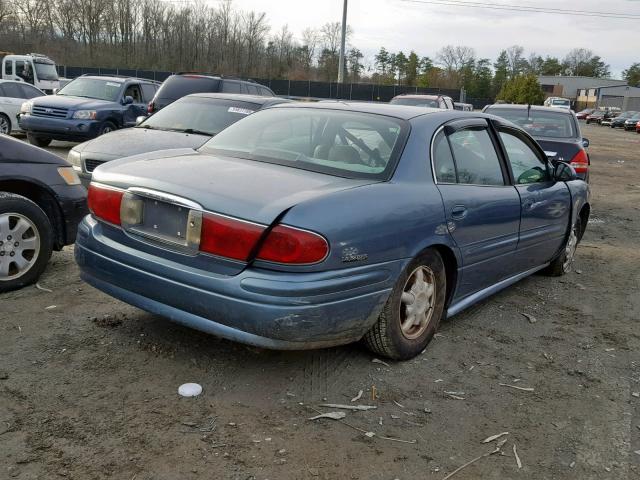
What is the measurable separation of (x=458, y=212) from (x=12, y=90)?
14.4 metres

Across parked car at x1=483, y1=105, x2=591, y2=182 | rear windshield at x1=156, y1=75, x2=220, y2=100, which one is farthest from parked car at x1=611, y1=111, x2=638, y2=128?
rear windshield at x1=156, y1=75, x2=220, y2=100

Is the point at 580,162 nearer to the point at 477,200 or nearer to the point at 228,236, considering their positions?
the point at 477,200

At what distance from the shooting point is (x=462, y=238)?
3.90 m

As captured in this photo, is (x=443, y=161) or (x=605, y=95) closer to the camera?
(x=443, y=161)

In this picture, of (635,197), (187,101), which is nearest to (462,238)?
(187,101)

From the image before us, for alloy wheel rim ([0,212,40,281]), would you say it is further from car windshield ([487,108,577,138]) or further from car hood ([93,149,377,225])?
car windshield ([487,108,577,138])

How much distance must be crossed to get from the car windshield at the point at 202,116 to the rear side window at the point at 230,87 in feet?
11.0

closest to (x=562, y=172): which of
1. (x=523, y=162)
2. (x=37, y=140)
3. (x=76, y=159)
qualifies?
(x=523, y=162)

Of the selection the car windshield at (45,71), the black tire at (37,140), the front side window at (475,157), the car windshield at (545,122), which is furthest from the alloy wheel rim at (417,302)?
the car windshield at (45,71)

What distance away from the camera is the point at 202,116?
843 cm

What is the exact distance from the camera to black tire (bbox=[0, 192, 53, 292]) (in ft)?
14.5

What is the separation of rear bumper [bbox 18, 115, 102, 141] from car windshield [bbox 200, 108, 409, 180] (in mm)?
8848

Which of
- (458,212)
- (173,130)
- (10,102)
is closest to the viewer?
(458,212)

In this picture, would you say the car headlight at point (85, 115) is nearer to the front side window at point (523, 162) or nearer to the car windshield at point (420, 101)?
the car windshield at point (420, 101)
